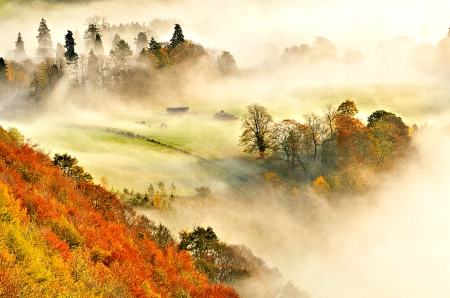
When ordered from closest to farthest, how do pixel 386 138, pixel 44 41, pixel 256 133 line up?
pixel 256 133 < pixel 386 138 < pixel 44 41

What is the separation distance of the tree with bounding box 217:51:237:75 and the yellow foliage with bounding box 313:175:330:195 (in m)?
78.8

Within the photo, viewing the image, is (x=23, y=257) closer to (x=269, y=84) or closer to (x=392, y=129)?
(x=392, y=129)

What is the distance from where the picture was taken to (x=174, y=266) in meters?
44.3

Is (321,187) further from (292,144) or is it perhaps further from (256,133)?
(256,133)

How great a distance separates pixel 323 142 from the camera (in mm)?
89812

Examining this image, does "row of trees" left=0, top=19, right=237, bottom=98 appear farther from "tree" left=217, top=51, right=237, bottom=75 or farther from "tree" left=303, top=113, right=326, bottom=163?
"tree" left=303, top=113, right=326, bottom=163

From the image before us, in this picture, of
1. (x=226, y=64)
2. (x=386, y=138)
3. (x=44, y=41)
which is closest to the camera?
(x=386, y=138)

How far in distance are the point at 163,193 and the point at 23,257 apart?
40287mm

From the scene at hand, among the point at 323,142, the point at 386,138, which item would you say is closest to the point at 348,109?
the point at 386,138

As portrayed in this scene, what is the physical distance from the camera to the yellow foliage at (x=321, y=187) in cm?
8169

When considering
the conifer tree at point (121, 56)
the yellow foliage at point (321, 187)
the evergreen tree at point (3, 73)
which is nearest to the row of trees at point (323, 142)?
the yellow foliage at point (321, 187)

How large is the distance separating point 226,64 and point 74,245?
12670 cm

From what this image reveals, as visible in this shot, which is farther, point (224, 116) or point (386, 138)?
point (224, 116)

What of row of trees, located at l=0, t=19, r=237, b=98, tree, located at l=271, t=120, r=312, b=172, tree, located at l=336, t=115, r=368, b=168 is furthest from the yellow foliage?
row of trees, located at l=0, t=19, r=237, b=98
